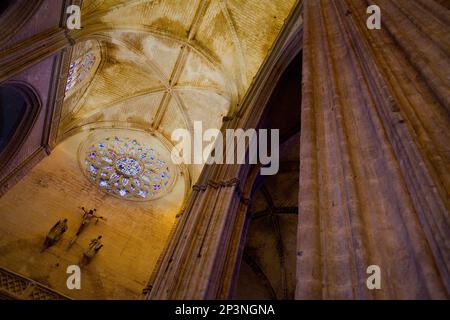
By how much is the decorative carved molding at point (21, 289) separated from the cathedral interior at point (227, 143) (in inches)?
1.3

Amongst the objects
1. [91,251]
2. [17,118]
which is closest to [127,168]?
[91,251]

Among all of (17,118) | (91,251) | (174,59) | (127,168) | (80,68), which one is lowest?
(91,251)

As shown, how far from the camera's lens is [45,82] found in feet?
25.8

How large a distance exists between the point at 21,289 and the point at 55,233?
5.67 ft

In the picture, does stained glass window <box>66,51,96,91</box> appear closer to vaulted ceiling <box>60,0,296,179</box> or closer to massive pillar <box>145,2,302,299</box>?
vaulted ceiling <box>60,0,296,179</box>

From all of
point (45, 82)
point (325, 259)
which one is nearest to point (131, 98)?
point (45, 82)

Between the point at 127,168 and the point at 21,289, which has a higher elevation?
the point at 127,168

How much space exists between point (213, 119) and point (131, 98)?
10.1 ft

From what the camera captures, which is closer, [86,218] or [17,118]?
[17,118]

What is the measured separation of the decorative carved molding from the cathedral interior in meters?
0.03

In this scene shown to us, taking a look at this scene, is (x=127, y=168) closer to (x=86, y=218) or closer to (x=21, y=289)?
(x=86, y=218)

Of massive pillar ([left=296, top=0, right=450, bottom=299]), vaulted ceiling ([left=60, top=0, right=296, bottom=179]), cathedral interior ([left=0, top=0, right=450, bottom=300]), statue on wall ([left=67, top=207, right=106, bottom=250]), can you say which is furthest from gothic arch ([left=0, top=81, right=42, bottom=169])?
massive pillar ([left=296, top=0, right=450, bottom=299])

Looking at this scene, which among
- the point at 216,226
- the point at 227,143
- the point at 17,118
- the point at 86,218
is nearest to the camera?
the point at 216,226

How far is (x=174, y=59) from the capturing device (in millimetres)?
12297
